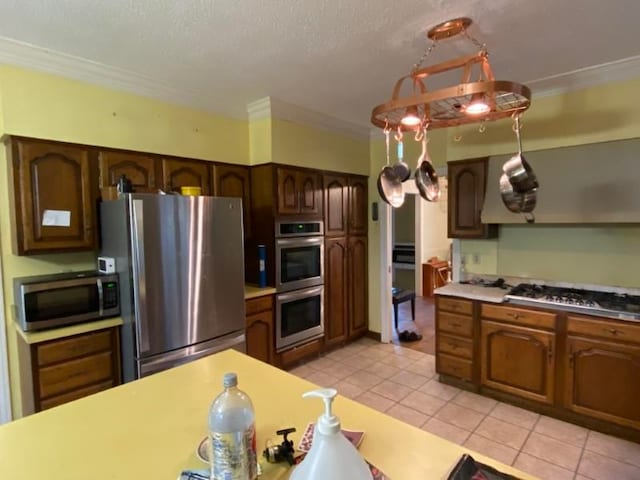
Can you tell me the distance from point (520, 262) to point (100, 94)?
366 centimetres

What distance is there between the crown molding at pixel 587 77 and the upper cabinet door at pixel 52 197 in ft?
11.2

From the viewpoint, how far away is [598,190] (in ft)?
8.67

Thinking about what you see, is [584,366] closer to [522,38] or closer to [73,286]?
[522,38]

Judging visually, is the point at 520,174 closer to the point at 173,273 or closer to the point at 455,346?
the point at 455,346

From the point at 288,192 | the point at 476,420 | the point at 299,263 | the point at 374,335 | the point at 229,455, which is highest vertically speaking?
the point at 288,192

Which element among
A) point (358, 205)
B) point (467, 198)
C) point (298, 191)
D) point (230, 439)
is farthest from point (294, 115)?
point (230, 439)

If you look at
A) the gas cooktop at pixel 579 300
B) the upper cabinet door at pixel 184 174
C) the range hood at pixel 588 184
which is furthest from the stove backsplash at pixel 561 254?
the upper cabinet door at pixel 184 174

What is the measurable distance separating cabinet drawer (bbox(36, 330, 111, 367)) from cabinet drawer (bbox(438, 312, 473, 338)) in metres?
2.60

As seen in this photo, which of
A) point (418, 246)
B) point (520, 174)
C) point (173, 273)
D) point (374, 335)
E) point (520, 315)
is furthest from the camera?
point (418, 246)

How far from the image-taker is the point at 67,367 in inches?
85.1

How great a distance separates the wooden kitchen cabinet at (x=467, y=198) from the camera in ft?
10.5

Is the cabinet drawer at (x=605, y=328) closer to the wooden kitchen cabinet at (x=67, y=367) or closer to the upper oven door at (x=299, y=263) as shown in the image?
the upper oven door at (x=299, y=263)

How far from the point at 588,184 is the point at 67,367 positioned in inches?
147

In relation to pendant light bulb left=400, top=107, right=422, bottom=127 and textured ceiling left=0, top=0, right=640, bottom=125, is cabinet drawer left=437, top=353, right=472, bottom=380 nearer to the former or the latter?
pendant light bulb left=400, top=107, right=422, bottom=127
